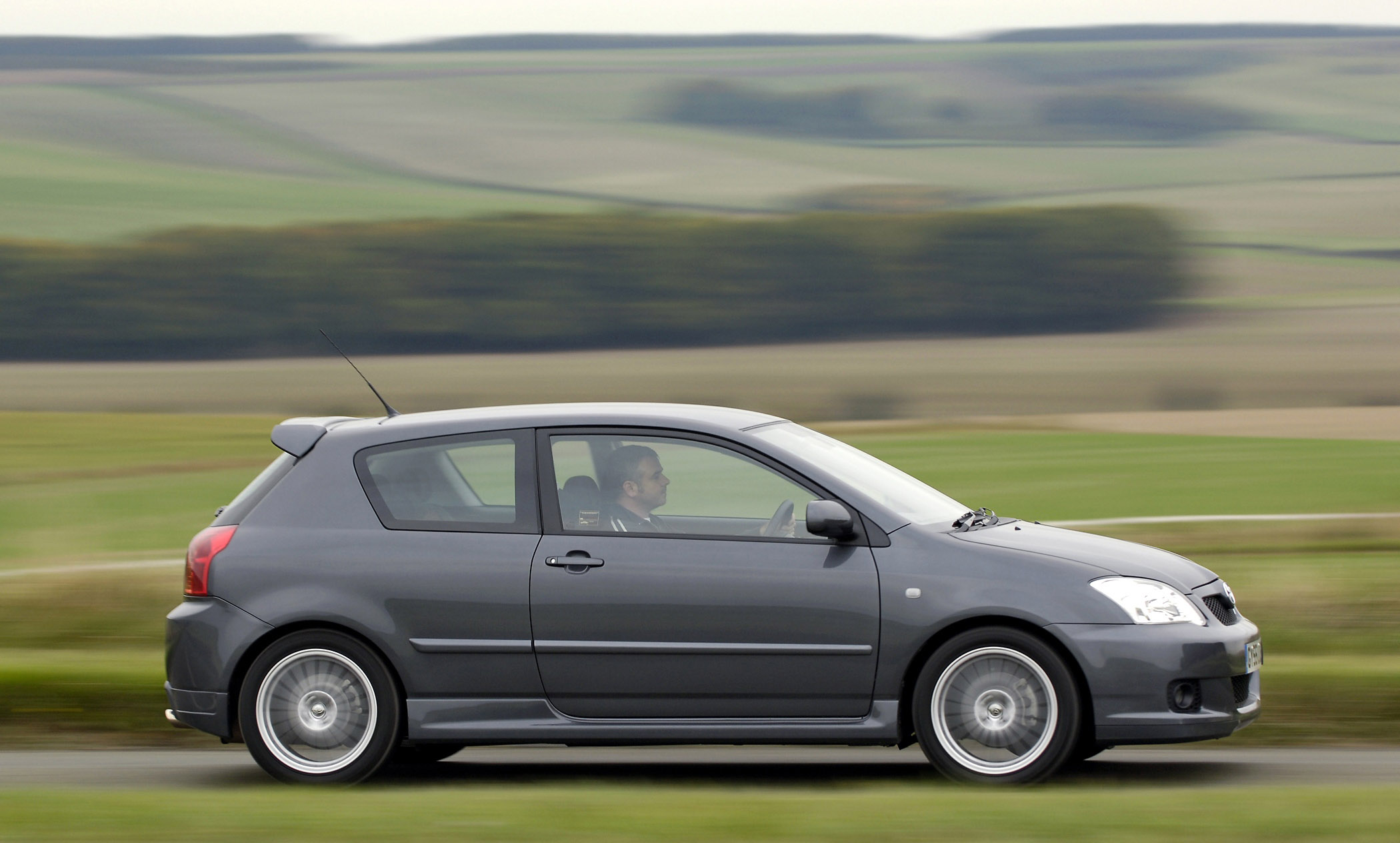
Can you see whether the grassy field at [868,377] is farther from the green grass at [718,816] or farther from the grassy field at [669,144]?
the green grass at [718,816]

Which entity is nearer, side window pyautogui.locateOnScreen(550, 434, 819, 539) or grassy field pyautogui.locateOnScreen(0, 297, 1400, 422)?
side window pyautogui.locateOnScreen(550, 434, 819, 539)

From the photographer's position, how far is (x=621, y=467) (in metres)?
6.25

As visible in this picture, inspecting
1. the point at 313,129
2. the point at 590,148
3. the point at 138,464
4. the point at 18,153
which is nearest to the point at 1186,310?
the point at 590,148

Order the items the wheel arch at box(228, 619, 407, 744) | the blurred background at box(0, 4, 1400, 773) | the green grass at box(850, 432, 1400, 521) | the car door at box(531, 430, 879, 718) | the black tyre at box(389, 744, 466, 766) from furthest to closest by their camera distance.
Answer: the blurred background at box(0, 4, 1400, 773) → the green grass at box(850, 432, 1400, 521) → the black tyre at box(389, 744, 466, 766) → the wheel arch at box(228, 619, 407, 744) → the car door at box(531, 430, 879, 718)

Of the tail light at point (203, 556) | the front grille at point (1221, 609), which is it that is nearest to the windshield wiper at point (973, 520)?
the front grille at point (1221, 609)

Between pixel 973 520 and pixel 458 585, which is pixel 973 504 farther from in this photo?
pixel 458 585

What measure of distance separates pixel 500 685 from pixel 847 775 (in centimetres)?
140

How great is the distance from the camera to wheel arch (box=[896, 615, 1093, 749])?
5.84 metres

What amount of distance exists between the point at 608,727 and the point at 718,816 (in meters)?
1.66

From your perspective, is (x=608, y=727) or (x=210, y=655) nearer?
(x=608, y=727)

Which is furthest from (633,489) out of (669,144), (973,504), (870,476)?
(669,144)

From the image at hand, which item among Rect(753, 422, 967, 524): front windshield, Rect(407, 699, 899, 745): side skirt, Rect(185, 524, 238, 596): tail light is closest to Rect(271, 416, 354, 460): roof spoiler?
Rect(185, 524, 238, 596): tail light

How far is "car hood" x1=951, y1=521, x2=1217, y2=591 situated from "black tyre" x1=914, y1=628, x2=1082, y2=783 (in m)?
0.34

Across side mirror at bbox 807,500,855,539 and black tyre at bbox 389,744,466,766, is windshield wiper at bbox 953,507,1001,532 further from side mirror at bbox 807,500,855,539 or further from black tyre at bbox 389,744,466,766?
black tyre at bbox 389,744,466,766
